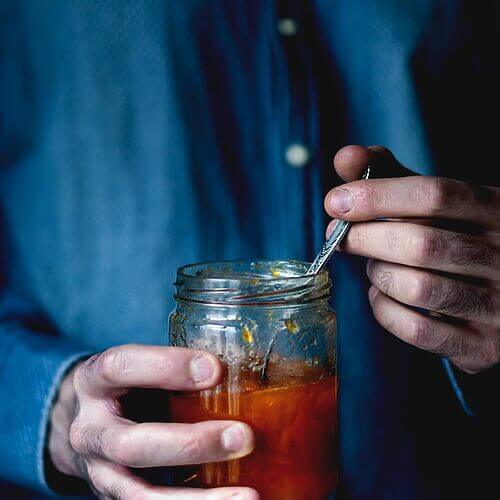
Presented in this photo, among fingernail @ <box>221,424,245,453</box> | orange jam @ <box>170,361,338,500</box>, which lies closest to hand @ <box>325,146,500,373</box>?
orange jam @ <box>170,361,338,500</box>

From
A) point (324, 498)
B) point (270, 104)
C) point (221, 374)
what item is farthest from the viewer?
point (270, 104)

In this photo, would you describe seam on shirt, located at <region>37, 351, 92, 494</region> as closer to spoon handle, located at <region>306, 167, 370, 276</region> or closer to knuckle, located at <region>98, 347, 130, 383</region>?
knuckle, located at <region>98, 347, 130, 383</region>

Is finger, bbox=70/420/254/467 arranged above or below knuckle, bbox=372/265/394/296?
below

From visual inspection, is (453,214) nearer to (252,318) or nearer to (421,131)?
(252,318)

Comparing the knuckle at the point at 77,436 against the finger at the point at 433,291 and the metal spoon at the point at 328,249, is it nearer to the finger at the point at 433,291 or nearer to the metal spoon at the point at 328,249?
the metal spoon at the point at 328,249

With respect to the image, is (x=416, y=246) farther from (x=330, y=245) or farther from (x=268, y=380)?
(x=268, y=380)

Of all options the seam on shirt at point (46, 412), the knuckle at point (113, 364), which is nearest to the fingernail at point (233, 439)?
the knuckle at point (113, 364)

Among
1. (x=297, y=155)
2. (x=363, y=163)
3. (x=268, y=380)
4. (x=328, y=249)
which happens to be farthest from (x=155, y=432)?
(x=297, y=155)

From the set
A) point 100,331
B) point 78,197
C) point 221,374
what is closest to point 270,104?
point 78,197
